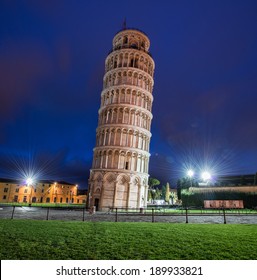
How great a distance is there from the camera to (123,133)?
42.9 meters

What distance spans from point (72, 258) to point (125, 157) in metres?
36.3

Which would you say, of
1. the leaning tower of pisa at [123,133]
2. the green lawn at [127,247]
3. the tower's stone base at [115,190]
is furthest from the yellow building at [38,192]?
the green lawn at [127,247]

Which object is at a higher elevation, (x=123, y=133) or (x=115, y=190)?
(x=123, y=133)

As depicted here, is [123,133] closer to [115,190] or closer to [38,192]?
[115,190]

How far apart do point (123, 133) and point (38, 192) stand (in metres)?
58.1

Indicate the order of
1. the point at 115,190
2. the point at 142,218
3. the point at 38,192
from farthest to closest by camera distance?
1. the point at 38,192
2. the point at 115,190
3. the point at 142,218

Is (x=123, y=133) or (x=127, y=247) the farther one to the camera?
(x=123, y=133)

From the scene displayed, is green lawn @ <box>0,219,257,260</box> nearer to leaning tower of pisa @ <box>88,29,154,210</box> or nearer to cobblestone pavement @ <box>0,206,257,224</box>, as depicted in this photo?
cobblestone pavement @ <box>0,206,257,224</box>

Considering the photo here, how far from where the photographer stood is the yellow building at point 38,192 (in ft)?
250

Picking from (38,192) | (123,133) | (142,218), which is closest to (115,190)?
(123,133)

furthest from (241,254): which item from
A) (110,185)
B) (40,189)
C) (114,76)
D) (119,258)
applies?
(40,189)

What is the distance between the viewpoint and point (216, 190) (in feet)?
146

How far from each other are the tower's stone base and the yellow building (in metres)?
35.2

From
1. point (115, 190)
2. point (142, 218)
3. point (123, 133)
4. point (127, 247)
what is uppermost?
point (123, 133)
